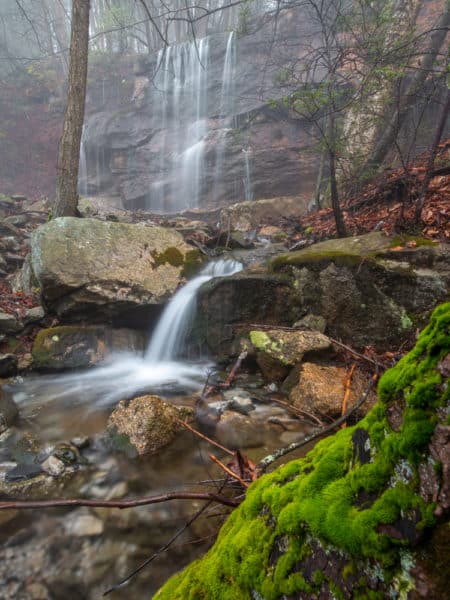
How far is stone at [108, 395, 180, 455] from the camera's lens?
3150 mm

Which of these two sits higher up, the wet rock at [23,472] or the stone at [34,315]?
the stone at [34,315]

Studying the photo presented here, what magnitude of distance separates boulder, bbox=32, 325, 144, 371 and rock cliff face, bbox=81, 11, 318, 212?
386 inches

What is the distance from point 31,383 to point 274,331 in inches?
142

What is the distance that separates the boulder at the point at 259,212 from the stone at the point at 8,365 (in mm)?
7435

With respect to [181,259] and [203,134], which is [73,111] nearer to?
[181,259]

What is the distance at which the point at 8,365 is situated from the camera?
489 cm

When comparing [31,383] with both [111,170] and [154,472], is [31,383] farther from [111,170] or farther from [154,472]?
[111,170]

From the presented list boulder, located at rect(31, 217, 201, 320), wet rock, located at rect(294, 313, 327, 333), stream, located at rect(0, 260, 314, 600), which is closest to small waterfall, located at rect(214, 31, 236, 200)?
boulder, located at rect(31, 217, 201, 320)

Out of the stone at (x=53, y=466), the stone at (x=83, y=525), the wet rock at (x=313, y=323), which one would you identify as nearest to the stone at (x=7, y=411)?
the stone at (x=53, y=466)

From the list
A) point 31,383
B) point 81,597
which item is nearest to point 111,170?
point 31,383

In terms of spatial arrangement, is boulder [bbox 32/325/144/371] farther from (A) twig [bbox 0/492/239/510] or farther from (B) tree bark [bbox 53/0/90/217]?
(A) twig [bbox 0/492/239/510]

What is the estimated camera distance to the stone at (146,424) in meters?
3.15

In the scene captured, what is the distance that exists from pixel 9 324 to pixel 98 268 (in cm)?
166

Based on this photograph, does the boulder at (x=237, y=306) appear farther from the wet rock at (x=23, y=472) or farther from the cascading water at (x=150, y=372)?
the wet rock at (x=23, y=472)
